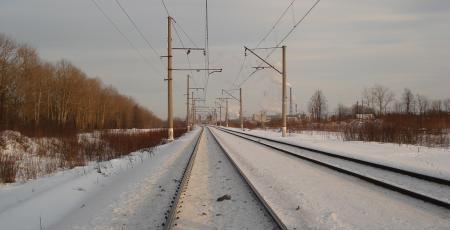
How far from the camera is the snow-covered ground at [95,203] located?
6977 millimetres

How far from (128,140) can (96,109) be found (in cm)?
8727

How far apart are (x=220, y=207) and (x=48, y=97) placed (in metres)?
79.9

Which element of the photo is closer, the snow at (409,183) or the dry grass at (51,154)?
the snow at (409,183)

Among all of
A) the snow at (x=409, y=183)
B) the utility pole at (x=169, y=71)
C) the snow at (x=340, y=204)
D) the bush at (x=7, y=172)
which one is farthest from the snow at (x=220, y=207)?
the utility pole at (x=169, y=71)

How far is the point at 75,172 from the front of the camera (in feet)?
48.5

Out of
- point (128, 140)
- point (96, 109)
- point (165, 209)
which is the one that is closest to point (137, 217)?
point (165, 209)

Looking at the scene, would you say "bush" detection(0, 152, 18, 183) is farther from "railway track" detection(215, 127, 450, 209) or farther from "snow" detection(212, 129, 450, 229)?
"railway track" detection(215, 127, 450, 209)

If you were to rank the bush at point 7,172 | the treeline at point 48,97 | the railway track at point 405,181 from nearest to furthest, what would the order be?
the railway track at point 405,181 < the bush at point 7,172 < the treeline at point 48,97

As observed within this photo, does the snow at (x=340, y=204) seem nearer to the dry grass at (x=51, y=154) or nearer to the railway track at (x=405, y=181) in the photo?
the railway track at (x=405, y=181)

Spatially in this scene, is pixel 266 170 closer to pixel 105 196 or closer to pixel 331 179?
pixel 331 179

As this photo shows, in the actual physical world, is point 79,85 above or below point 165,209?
above

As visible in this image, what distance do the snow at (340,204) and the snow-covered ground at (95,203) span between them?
86.8 inches

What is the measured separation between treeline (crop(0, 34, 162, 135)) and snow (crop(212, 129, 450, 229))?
26431mm

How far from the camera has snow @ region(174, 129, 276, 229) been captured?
6.50 metres
